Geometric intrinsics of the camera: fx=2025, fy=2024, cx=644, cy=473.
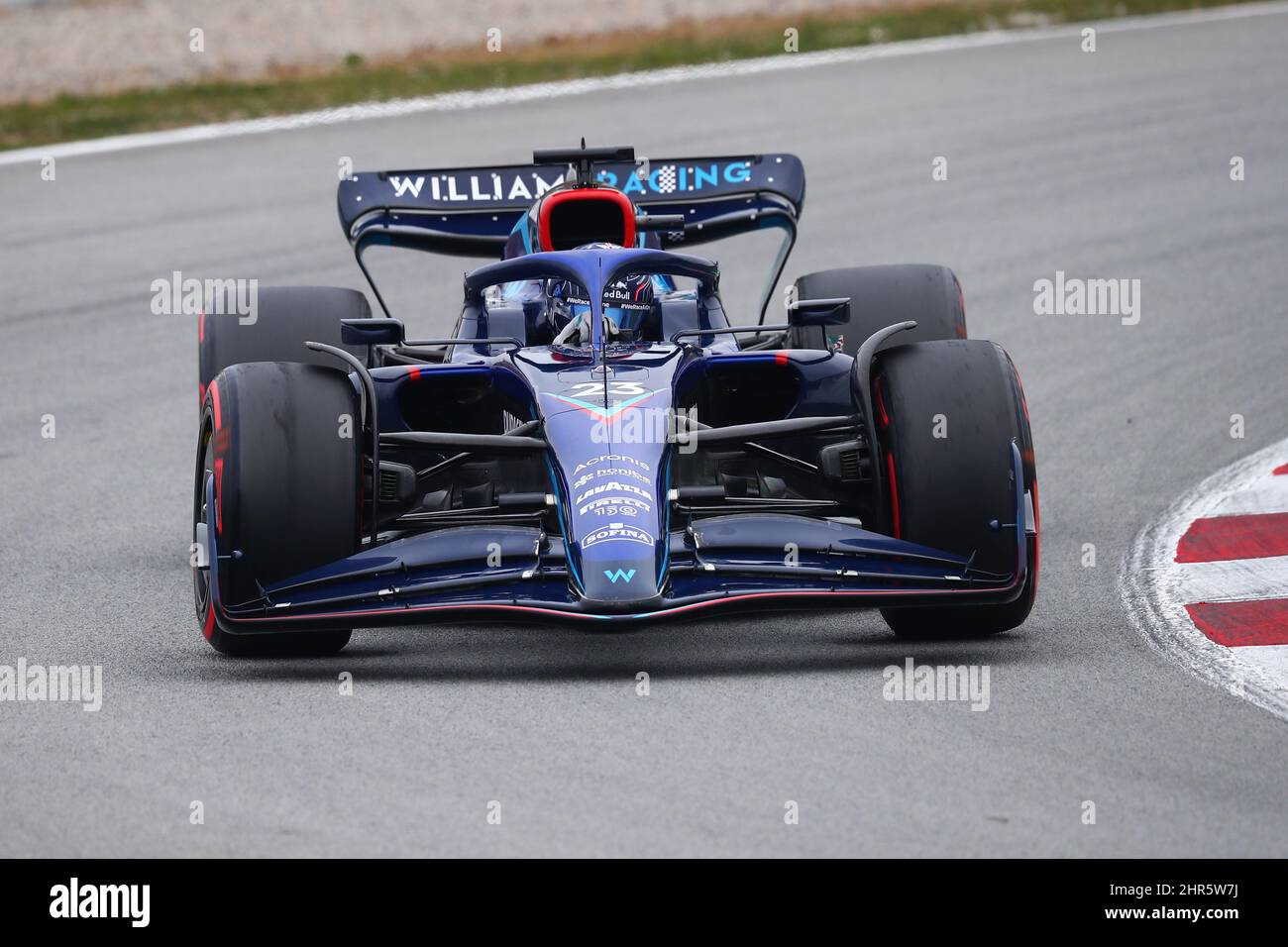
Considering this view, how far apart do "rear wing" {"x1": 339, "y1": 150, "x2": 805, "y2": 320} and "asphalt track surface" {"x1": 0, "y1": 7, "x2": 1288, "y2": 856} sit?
1707 mm

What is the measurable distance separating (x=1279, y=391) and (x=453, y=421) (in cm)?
535

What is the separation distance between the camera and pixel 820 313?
25.7ft

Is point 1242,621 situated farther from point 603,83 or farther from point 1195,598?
point 603,83

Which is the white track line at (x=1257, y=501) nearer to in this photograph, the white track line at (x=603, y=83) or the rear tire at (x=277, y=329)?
the rear tire at (x=277, y=329)

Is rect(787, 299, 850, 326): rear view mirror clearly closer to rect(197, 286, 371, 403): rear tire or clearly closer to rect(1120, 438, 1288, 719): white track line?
rect(1120, 438, 1288, 719): white track line

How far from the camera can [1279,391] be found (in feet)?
37.1

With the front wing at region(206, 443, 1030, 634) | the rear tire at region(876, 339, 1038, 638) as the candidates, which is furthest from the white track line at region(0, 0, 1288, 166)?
the rear tire at region(876, 339, 1038, 638)

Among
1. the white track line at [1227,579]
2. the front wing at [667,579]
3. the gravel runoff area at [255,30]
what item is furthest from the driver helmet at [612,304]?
the gravel runoff area at [255,30]

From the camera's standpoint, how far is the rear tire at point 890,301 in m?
8.95

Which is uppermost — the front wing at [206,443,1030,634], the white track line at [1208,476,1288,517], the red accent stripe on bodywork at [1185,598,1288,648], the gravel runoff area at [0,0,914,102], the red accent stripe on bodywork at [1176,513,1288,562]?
the gravel runoff area at [0,0,914,102]

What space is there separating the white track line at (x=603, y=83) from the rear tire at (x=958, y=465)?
42.2 feet

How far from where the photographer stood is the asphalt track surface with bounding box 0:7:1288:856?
5.27 meters

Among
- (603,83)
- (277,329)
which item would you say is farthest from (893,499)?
(603,83)

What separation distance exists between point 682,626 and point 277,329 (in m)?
2.59
